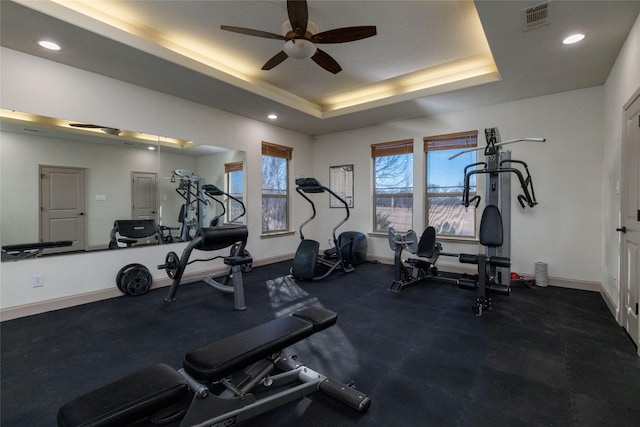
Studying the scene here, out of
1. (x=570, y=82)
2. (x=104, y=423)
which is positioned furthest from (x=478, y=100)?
(x=104, y=423)

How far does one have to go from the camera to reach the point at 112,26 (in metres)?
2.79

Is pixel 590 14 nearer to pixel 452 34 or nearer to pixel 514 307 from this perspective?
pixel 452 34

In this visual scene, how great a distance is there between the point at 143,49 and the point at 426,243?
4.00 m

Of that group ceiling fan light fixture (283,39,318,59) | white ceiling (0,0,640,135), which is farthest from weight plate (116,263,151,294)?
ceiling fan light fixture (283,39,318,59)

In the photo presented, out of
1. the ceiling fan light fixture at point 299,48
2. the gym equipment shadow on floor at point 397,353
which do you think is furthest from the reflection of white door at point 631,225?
the ceiling fan light fixture at point 299,48

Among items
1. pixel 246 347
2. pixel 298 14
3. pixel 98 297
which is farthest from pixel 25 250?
pixel 298 14

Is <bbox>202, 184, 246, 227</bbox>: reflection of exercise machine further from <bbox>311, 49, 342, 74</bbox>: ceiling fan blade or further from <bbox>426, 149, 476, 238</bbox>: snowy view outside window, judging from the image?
<bbox>426, 149, 476, 238</bbox>: snowy view outside window

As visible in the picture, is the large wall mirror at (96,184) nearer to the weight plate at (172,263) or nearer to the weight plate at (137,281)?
the weight plate at (137,281)

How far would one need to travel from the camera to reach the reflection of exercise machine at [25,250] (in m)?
2.99

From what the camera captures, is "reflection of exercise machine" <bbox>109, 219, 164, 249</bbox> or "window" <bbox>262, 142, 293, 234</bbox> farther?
"window" <bbox>262, 142, 293, 234</bbox>

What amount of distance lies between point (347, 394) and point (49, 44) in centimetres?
412

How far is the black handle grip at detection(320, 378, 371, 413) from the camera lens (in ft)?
5.49

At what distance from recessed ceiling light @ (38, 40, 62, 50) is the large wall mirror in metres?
0.76

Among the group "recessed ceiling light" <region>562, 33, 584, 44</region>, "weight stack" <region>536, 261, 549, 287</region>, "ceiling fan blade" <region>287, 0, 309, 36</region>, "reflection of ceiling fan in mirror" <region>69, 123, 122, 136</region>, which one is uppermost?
"recessed ceiling light" <region>562, 33, 584, 44</region>
